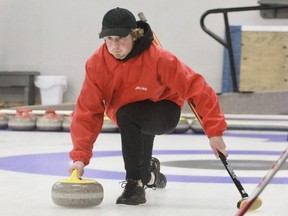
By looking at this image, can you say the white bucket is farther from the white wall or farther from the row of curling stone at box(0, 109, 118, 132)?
the row of curling stone at box(0, 109, 118, 132)

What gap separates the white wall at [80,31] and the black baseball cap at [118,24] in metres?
8.06

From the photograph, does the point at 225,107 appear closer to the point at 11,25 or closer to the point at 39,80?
the point at 39,80

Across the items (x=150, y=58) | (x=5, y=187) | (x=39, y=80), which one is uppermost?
(x=150, y=58)

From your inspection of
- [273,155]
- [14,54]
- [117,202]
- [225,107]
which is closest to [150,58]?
[117,202]

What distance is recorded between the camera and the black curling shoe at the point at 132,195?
279cm

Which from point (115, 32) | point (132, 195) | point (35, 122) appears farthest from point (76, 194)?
point (35, 122)

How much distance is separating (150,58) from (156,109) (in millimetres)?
233

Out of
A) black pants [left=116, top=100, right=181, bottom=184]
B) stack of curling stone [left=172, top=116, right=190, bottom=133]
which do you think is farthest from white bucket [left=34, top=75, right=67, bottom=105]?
black pants [left=116, top=100, right=181, bottom=184]

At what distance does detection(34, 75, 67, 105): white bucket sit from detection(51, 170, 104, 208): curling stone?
8.25 meters

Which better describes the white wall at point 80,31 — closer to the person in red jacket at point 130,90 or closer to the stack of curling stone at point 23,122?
the stack of curling stone at point 23,122

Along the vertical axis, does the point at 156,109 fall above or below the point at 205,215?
above

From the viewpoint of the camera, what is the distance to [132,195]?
111 inches

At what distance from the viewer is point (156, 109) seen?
2967 mm

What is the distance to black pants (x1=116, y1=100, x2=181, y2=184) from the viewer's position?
2834 mm
